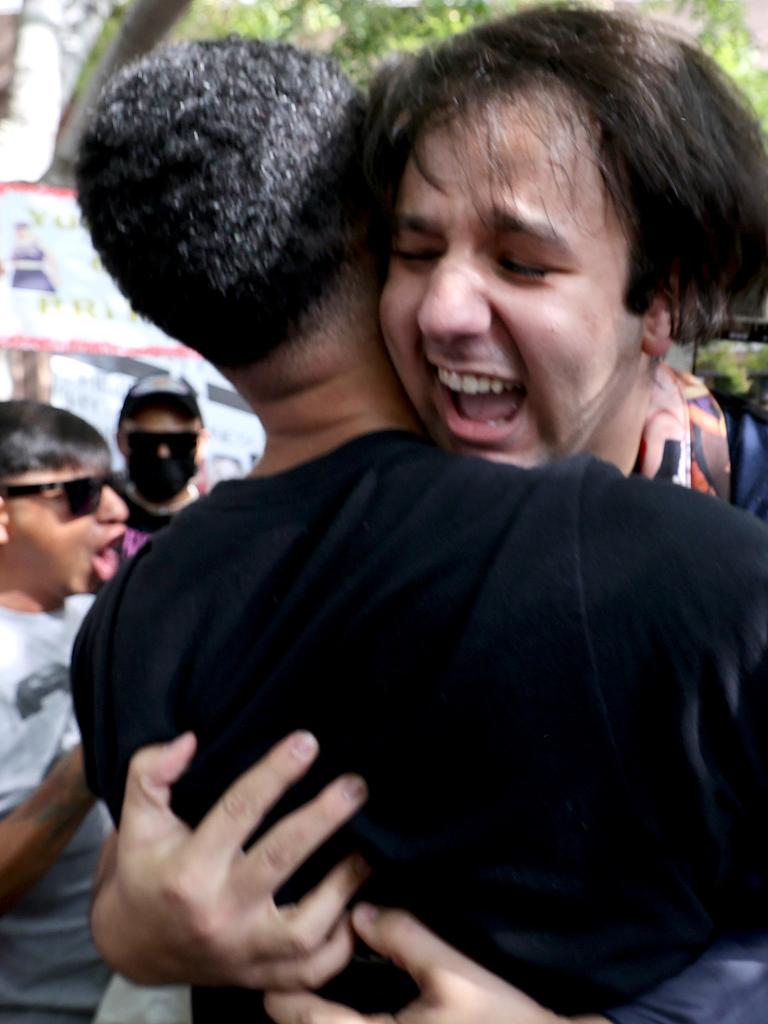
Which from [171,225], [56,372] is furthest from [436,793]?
[56,372]

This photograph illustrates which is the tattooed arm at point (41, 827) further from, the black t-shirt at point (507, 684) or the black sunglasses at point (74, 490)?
the black t-shirt at point (507, 684)

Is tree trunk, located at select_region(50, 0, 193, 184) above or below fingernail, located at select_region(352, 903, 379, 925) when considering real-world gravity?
above

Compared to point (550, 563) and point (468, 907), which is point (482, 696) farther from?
point (468, 907)

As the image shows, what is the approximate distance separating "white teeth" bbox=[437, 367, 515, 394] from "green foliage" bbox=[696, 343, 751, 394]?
5.77m

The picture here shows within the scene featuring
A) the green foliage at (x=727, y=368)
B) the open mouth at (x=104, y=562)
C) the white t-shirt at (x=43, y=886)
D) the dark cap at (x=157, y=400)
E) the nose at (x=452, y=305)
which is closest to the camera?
the nose at (x=452, y=305)

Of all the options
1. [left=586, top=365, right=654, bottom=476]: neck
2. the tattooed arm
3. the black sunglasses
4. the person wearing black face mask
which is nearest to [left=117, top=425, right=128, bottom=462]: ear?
the person wearing black face mask

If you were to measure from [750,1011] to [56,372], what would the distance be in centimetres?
508

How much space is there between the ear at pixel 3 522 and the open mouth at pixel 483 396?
6.15 ft

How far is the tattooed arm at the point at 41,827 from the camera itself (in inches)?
89.1

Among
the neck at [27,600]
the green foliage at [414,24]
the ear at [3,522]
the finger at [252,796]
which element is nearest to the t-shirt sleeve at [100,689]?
the finger at [252,796]

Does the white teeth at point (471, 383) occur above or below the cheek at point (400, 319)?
below

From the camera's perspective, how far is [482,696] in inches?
41.4

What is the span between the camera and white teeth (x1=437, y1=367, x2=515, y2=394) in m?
1.34

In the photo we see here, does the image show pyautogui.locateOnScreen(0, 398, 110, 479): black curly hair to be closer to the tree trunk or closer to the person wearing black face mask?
the person wearing black face mask
